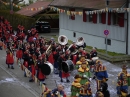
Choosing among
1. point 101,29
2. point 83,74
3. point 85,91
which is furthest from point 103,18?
point 85,91

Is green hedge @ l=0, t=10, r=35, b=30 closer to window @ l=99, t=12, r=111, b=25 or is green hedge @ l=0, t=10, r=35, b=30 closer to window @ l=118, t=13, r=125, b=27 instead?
window @ l=99, t=12, r=111, b=25

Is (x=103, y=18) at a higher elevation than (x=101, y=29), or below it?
higher

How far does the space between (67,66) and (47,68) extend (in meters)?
1.04

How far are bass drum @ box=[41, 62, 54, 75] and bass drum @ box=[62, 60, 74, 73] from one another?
802 mm

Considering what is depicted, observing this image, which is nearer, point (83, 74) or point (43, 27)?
point (83, 74)

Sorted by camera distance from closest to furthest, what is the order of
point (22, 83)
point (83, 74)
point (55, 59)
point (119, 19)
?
1. point (83, 74)
2. point (22, 83)
3. point (55, 59)
4. point (119, 19)

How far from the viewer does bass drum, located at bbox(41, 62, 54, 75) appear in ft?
52.3

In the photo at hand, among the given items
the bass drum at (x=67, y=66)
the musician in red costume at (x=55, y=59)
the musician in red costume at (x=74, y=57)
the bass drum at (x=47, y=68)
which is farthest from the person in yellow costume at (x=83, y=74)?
the musician in red costume at (x=55, y=59)

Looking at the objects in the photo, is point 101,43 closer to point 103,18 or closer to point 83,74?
Result: point 103,18

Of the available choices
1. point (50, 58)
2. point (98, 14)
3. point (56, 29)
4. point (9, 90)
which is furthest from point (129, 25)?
point (56, 29)

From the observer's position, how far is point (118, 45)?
2400cm

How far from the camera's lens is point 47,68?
1603 cm

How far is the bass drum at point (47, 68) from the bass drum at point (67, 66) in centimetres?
80

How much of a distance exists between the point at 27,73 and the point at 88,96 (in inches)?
242
